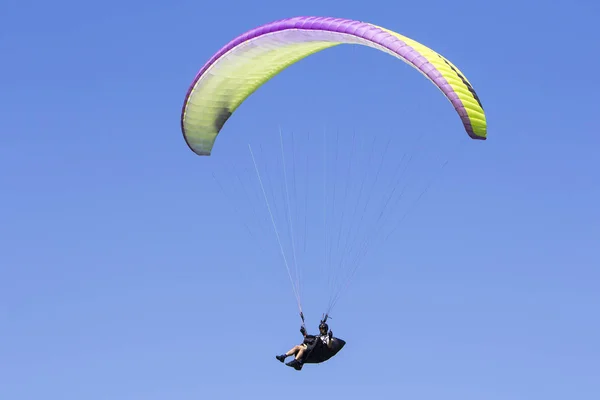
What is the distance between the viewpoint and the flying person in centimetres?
3603

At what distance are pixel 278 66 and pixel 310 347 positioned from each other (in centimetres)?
651

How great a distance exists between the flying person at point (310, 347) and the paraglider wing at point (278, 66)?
16.0 ft

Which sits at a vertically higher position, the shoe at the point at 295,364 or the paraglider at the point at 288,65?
the paraglider at the point at 288,65

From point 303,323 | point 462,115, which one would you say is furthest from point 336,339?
point 462,115

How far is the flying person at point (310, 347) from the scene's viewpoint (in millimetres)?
36031

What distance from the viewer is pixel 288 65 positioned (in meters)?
39.5

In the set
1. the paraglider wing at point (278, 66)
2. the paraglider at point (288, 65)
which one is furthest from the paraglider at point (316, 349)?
the paraglider wing at point (278, 66)

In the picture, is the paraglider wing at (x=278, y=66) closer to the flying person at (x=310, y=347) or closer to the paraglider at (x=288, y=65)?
the paraglider at (x=288, y=65)

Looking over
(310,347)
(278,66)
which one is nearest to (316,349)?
(310,347)

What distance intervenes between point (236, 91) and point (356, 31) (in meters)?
4.63

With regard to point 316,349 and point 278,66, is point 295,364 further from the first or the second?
point 278,66

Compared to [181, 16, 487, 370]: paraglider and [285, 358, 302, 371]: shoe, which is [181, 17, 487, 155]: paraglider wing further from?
[285, 358, 302, 371]: shoe

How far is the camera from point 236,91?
130 ft

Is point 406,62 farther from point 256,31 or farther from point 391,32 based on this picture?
point 256,31
